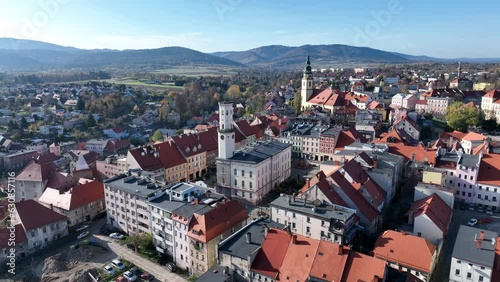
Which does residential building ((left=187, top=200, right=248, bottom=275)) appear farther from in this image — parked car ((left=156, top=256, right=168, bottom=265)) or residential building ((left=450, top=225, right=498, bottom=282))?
residential building ((left=450, top=225, right=498, bottom=282))

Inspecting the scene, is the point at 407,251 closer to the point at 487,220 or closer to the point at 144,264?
the point at 487,220

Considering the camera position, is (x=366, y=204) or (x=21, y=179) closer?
(x=366, y=204)

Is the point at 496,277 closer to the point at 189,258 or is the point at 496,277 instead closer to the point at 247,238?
the point at 247,238

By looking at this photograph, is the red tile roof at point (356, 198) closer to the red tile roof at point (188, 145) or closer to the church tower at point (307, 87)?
the red tile roof at point (188, 145)

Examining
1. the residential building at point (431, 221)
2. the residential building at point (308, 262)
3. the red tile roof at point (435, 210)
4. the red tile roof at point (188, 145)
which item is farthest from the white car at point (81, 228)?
the red tile roof at point (435, 210)

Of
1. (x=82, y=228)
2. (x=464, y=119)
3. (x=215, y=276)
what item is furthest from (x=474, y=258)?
(x=464, y=119)

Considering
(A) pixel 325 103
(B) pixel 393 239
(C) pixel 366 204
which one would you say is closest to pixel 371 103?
(A) pixel 325 103

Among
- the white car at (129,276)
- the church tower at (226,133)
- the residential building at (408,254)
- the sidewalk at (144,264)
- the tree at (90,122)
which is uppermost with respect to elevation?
the church tower at (226,133)

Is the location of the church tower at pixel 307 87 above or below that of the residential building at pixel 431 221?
above
